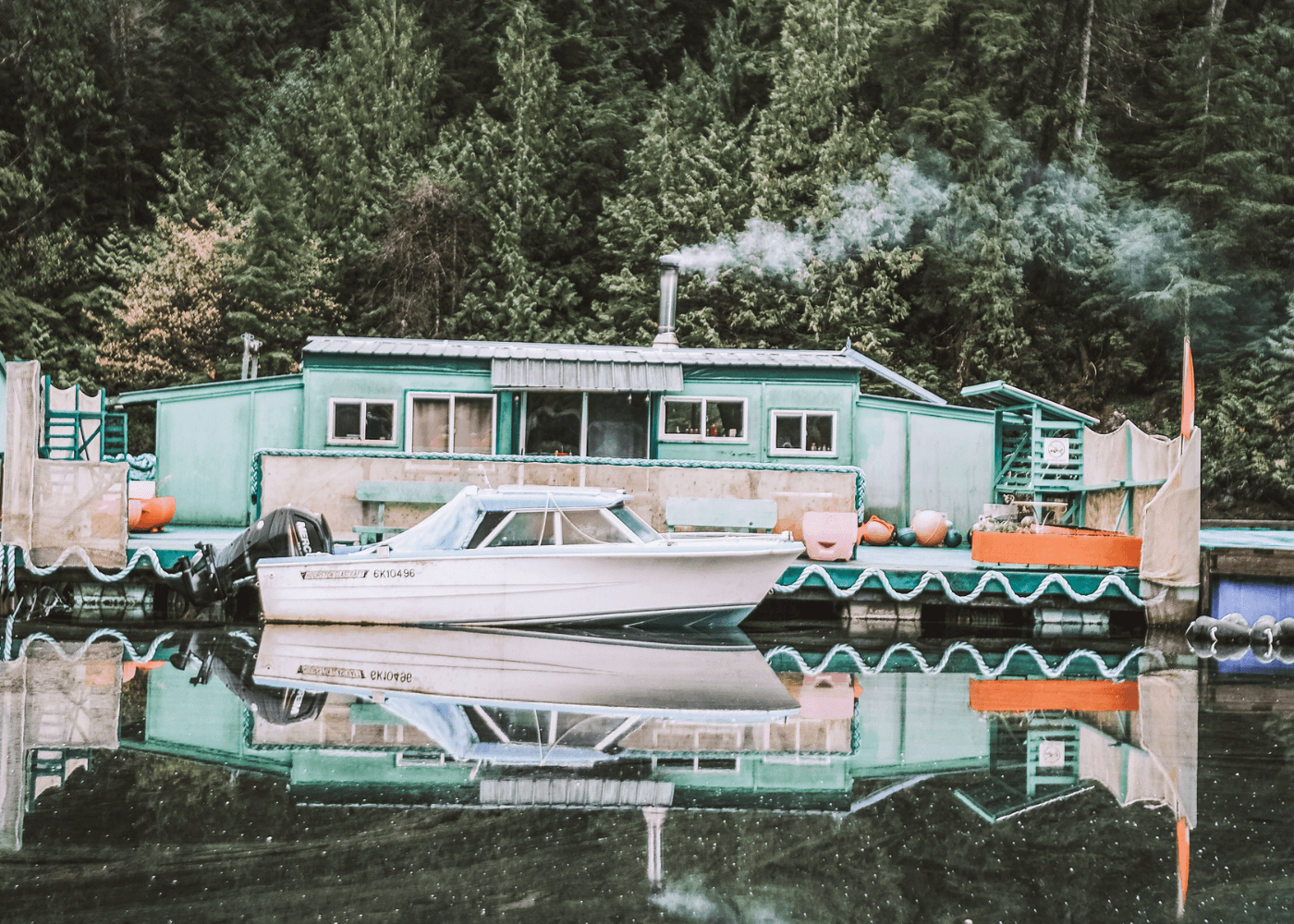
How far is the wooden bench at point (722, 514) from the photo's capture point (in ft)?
48.5

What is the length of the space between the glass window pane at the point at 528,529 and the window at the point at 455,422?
190 inches

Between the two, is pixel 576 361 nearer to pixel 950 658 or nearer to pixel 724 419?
pixel 724 419

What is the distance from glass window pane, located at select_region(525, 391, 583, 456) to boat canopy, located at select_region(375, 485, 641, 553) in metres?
4.74

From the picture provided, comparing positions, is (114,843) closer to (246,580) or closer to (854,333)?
(246,580)

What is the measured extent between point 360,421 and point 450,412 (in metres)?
1.30

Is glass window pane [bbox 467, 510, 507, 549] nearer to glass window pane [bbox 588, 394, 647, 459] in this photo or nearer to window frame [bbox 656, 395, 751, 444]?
Answer: glass window pane [bbox 588, 394, 647, 459]

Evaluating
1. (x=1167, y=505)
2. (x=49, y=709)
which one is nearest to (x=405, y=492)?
(x=49, y=709)

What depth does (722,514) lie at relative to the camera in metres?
14.8

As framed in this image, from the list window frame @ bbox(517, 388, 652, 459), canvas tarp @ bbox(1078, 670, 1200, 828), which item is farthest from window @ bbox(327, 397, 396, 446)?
canvas tarp @ bbox(1078, 670, 1200, 828)

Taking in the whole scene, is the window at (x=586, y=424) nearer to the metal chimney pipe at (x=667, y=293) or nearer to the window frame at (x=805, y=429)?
the window frame at (x=805, y=429)

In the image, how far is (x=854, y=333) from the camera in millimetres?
27281

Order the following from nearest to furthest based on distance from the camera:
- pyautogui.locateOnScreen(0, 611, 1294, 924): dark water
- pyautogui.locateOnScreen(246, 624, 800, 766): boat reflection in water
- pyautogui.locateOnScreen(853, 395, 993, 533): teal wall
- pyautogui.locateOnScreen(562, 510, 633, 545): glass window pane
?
pyautogui.locateOnScreen(0, 611, 1294, 924): dark water
pyautogui.locateOnScreen(246, 624, 800, 766): boat reflection in water
pyautogui.locateOnScreen(562, 510, 633, 545): glass window pane
pyautogui.locateOnScreen(853, 395, 993, 533): teal wall

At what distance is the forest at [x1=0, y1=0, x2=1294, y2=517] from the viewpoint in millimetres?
27766

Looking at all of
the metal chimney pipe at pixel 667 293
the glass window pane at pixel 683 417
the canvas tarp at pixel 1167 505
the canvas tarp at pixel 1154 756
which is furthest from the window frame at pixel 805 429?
the canvas tarp at pixel 1154 756
